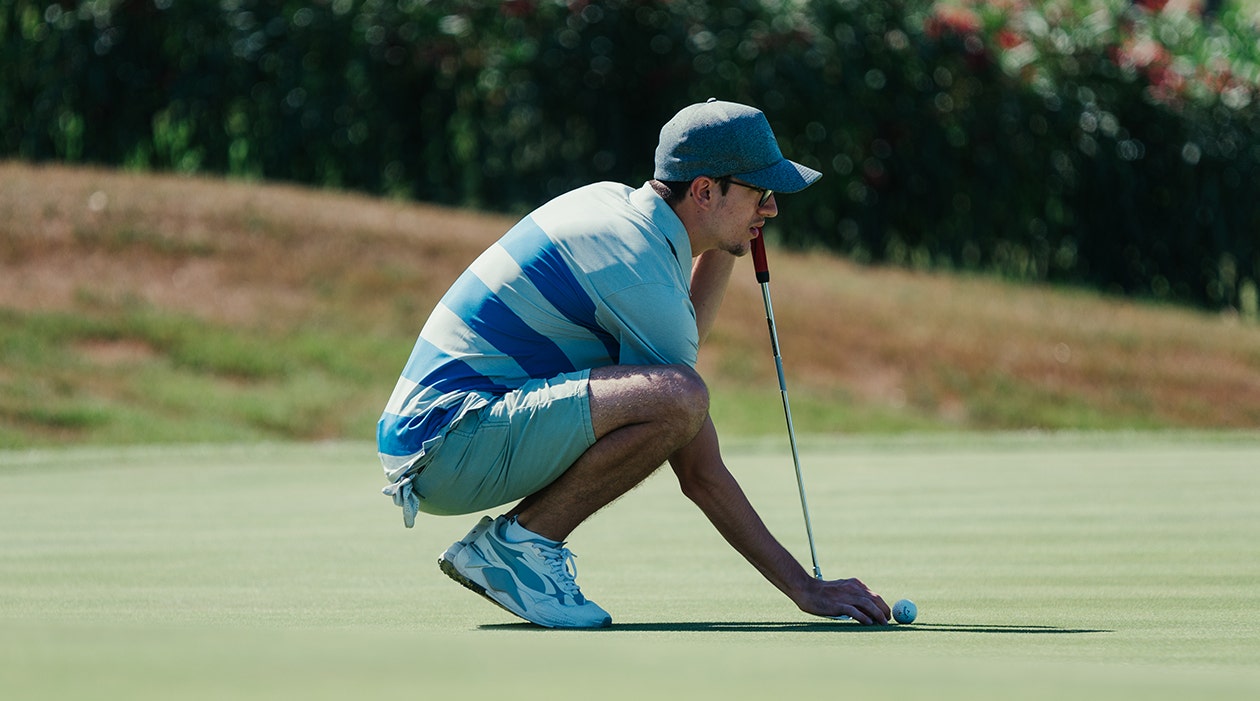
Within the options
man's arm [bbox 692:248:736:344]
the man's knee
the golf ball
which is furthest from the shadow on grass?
man's arm [bbox 692:248:736:344]

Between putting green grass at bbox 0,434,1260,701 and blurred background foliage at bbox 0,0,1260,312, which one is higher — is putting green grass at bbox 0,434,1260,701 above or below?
below

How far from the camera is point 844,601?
14.1ft

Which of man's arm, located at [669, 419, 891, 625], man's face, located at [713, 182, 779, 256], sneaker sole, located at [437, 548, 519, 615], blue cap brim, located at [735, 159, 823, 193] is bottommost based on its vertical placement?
sneaker sole, located at [437, 548, 519, 615]

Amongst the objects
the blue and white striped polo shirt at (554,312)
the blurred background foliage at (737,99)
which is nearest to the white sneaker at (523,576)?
the blue and white striped polo shirt at (554,312)

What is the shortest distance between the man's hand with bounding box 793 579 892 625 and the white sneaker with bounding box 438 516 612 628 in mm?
470

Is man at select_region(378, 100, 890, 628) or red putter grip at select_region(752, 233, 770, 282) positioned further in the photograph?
red putter grip at select_region(752, 233, 770, 282)

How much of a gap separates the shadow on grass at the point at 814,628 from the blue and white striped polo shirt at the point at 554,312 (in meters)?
0.55

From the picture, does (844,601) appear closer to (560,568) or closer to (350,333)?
(560,568)

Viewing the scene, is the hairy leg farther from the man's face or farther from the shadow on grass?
the man's face

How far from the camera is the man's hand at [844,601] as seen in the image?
14.0 feet

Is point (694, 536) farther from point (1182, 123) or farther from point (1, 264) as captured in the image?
point (1182, 123)

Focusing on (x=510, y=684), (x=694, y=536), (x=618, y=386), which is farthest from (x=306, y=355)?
(x=510, y=684)

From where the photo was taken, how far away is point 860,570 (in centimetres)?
551

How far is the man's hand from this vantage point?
14.0 ft
